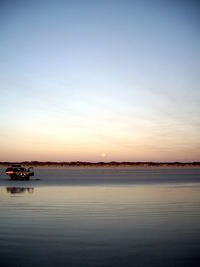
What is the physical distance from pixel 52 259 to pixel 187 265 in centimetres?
403

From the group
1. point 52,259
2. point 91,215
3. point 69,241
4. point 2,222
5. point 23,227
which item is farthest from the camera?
point 91,215

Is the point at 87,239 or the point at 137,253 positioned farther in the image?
the point at 87,239

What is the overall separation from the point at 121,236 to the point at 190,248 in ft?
10.1

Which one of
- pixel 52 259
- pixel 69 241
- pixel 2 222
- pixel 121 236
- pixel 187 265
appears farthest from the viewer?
pixel 2 222

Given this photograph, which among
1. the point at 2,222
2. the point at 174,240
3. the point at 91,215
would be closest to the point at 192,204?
the point at 91,215

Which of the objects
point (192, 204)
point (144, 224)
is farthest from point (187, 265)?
point (192, 204)

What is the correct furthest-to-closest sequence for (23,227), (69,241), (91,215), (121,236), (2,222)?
(91,215), (2,222), (23,227), (121,236), (69,241)

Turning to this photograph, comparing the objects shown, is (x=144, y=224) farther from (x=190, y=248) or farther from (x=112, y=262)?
(x=112, y=262)

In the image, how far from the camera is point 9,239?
524 inches

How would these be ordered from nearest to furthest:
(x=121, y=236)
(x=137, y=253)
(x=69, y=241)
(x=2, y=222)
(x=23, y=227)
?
(x=137, y=253) < (x=69, y=241) < (x=121, y=236) < (x=23, y=227) < (x=2, y=222)

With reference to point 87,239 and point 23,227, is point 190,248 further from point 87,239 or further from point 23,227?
point 23,227

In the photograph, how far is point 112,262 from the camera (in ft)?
34.2

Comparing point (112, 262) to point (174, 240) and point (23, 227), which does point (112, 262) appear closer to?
point (174, 240)

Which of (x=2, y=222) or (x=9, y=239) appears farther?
(x=2, y=222)
